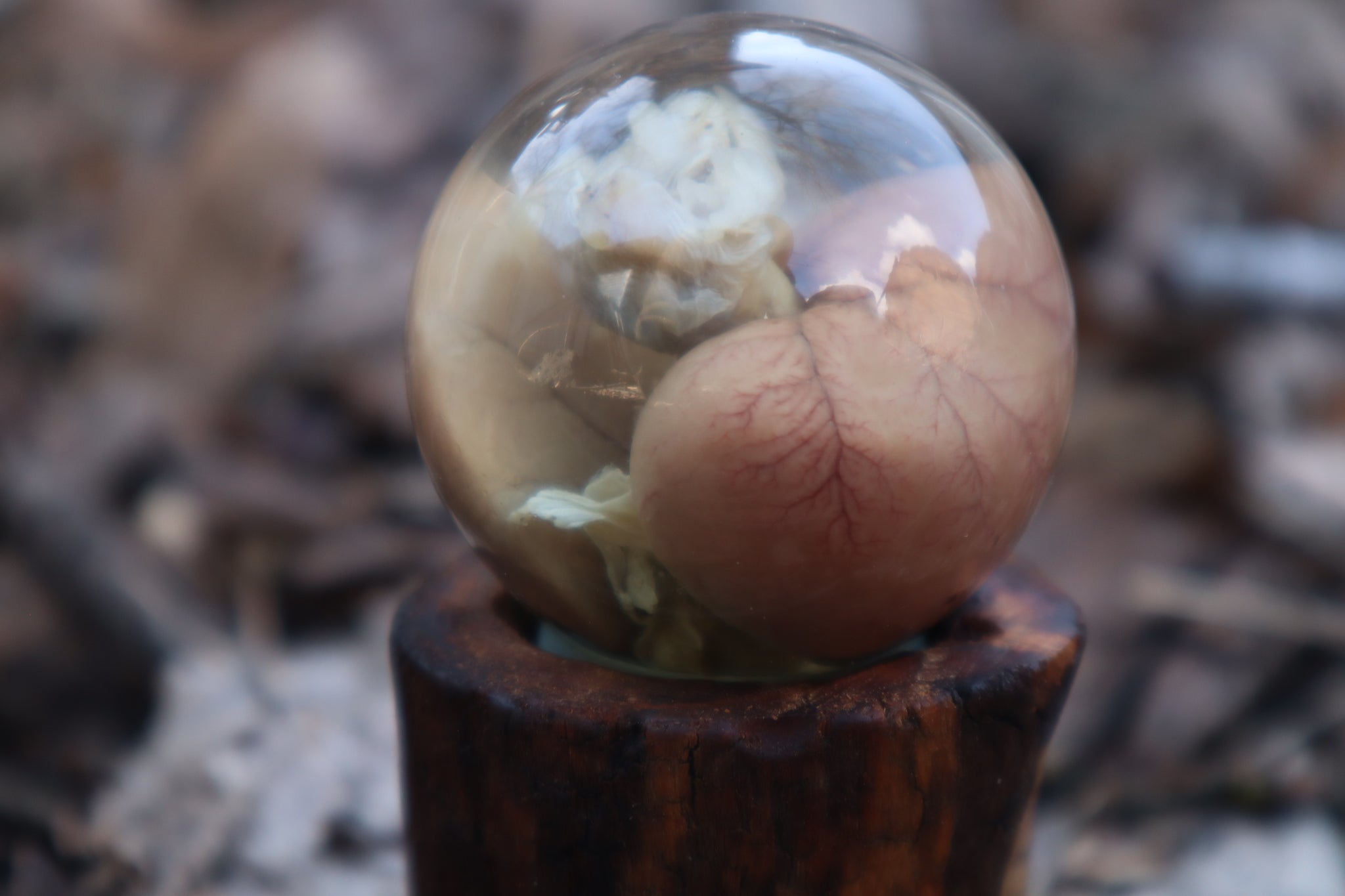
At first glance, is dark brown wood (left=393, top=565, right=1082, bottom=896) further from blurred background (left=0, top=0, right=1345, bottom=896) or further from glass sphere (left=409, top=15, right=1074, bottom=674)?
blurred background (left=0, top=0, right=1345, bottom=896)

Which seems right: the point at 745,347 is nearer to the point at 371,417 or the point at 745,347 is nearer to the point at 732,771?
the point at 732,771

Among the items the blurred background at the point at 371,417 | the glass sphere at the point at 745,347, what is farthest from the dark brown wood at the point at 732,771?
the blurred background at the point at 371,417

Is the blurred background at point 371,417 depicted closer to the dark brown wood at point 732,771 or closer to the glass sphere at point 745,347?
the dark brown wood at point 732,771

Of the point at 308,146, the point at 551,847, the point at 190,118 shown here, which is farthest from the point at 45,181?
the point at 551,847

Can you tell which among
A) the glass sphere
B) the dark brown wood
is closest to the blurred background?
the dark brown wood

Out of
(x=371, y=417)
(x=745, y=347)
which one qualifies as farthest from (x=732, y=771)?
(x=371, y=417)

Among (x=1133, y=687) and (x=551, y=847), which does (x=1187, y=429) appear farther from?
(x=551, y=847)

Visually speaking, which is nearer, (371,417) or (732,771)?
(732,771)
